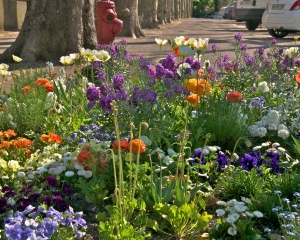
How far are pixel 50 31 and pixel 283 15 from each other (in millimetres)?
10849

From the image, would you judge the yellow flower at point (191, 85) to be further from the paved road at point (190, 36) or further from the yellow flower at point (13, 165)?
the paved road at point (190, 36)

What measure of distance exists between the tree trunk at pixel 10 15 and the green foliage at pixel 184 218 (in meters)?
18.7

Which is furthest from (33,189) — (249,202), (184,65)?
(184,65)

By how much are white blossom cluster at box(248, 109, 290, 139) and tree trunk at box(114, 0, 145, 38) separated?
41.3ft

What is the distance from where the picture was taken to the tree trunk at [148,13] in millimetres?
22922

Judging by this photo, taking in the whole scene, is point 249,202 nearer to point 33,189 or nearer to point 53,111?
point 33,189

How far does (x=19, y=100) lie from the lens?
16.4 feet

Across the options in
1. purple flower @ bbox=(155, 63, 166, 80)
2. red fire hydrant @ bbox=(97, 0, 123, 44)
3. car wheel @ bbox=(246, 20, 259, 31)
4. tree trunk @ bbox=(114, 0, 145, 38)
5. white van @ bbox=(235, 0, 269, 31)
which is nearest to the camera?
purple flower @ bbox=(155, 63, 166, 80)

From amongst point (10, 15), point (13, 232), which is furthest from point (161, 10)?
point (13, 232)

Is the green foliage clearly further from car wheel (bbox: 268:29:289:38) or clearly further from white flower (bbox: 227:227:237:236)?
car wheel (bbox: 268:29:289:38)

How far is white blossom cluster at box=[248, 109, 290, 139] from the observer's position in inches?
162

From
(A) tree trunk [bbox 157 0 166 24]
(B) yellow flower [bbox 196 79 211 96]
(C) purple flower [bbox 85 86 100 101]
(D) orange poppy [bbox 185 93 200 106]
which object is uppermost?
(C) purple flower [bbox 85 86 100 101]

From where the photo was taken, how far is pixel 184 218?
2.75m

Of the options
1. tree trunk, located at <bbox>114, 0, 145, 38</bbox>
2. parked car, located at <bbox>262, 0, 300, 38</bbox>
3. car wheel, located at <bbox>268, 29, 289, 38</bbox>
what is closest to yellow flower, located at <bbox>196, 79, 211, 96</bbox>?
tree trunk, located at <bbox>114, 0, 145, 38</bbox>
